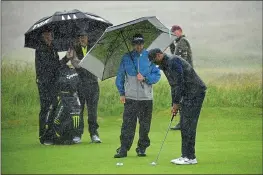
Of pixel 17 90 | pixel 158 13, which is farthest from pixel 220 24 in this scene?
pixel 17 90

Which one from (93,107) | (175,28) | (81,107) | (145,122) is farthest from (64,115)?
(175,28)

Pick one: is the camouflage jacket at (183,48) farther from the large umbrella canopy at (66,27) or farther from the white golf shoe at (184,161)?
the white golf shoe at (184,161)

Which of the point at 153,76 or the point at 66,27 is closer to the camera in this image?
the point at 153,76

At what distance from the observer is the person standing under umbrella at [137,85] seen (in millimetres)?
4766

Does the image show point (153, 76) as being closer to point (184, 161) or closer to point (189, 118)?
point (189, 118)

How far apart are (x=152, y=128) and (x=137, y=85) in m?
0.52

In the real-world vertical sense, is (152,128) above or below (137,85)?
below

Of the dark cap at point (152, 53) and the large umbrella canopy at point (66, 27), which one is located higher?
the large umbrella canopy at point (66, 27)

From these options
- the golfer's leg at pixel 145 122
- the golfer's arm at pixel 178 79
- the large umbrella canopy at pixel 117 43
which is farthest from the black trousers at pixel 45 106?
the golfer's arm at pixel 178 79

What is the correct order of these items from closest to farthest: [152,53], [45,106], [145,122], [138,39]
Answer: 1. [152,53]
2. [138,39]
3. [145,122]
4. [45,106]

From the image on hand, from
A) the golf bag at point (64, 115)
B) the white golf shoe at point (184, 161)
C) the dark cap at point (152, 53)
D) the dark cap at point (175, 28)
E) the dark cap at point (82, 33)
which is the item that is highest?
the dark cap at point (175, 28)

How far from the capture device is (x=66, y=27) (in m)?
5.52

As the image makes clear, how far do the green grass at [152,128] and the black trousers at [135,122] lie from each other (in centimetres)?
12

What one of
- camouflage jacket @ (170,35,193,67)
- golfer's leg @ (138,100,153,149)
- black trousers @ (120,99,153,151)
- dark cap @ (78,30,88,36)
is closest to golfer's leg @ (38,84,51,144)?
dark cap @ (78,30,88,36)
